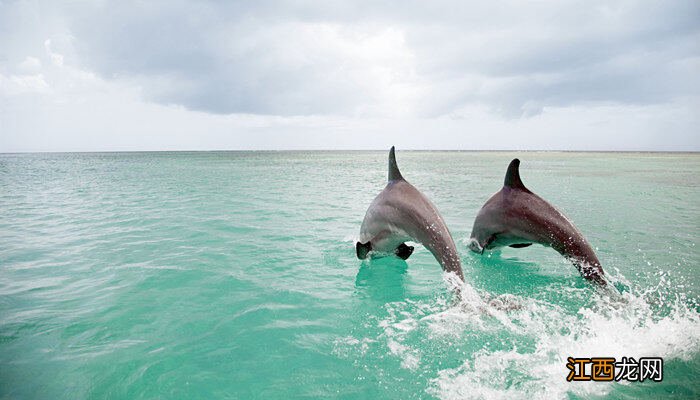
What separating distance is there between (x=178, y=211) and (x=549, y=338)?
1256cm

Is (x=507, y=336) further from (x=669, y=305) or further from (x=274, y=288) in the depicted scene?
(x=274, y=288)

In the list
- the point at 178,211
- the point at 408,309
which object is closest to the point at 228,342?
the point at 408,309

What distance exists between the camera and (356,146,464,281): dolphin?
4844 millimetres

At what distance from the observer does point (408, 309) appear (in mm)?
4973

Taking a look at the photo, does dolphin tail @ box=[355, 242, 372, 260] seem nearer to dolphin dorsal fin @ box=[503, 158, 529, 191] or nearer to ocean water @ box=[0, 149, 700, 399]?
ocean water @ box=[0, 149, 700, 399]

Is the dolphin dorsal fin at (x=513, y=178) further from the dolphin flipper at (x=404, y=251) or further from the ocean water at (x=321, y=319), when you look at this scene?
the dolphin flipper at (x=404, y=251)

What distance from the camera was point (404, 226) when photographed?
219 inches

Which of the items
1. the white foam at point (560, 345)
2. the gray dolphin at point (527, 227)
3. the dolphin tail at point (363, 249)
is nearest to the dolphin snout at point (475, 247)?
the gray dolphin at point (527, 227)

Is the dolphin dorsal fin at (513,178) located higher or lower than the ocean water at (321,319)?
higher

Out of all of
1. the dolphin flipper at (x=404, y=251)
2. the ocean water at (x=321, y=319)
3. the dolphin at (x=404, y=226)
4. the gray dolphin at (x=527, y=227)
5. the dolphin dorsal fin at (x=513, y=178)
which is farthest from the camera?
the dolphin flipper at (x=404, y=251)

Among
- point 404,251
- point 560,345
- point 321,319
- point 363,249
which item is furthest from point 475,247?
point 321,319

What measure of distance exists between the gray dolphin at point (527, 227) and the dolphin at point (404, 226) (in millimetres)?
1501

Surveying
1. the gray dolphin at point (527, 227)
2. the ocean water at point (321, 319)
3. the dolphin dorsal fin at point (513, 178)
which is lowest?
the ocean water at point (321, 319)

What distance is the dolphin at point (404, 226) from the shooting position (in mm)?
4844
